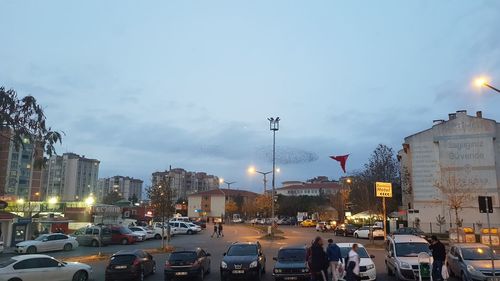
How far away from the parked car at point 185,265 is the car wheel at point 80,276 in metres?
3.69

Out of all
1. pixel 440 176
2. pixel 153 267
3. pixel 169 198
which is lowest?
pixel 153 267

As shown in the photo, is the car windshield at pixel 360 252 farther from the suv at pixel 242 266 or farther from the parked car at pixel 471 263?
the parked car at pixel 471 263

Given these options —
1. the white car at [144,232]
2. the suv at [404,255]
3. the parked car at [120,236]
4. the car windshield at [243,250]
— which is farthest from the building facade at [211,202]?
the suv at [404,255]

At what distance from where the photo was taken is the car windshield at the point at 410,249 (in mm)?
19516

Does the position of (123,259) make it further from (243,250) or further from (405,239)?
(405,239)

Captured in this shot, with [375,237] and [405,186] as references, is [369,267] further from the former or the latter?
[405,186]

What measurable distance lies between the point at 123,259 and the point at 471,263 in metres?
14.6

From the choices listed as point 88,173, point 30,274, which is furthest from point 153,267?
point 88,173

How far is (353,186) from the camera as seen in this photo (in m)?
78.6

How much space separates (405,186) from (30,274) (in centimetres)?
5831

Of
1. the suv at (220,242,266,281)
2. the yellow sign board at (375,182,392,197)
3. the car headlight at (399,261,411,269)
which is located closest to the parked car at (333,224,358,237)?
the yellow sign board at (375,182,392,197)

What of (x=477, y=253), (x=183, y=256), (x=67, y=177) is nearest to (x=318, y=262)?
(x=183, y=256)

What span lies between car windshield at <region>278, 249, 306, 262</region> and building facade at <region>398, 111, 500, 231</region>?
121ft

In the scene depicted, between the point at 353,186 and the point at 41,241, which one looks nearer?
the point at 41,241
